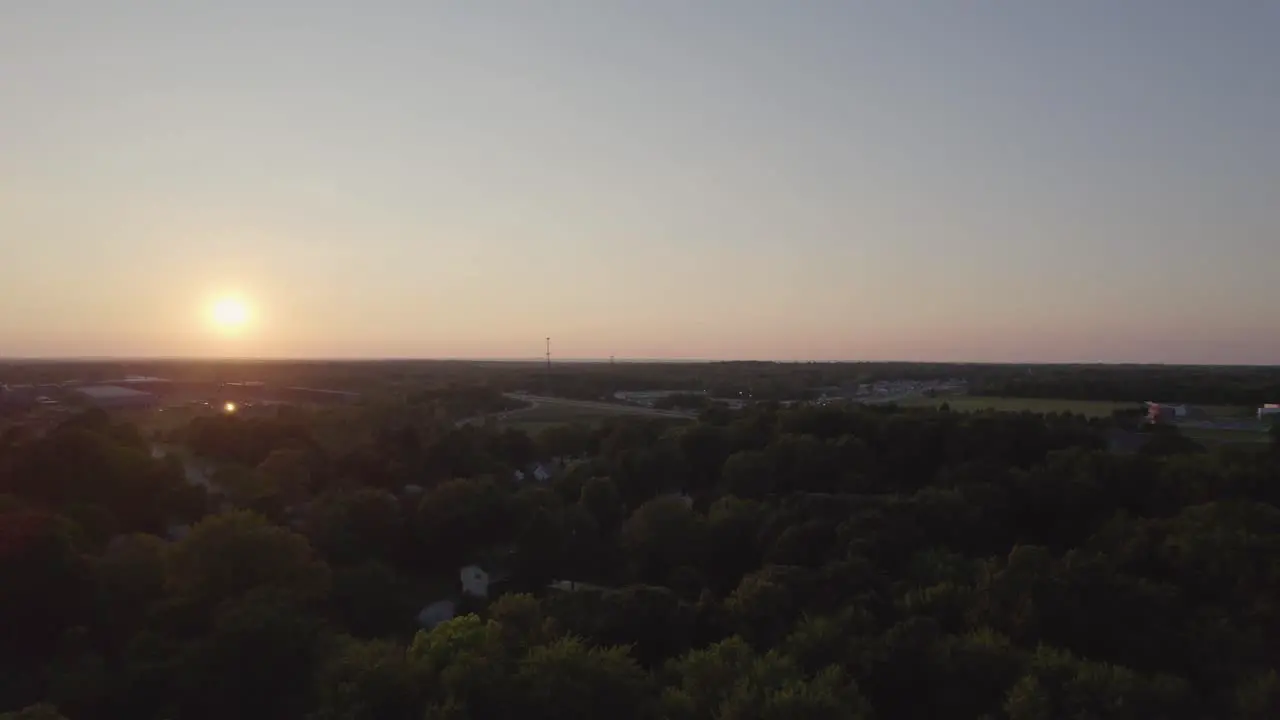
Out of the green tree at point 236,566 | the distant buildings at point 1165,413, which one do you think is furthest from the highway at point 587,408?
the green tree at point 236,566

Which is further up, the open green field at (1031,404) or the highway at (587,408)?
the open green field at (1031,404)

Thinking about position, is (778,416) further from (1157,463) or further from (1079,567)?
(1079,567)

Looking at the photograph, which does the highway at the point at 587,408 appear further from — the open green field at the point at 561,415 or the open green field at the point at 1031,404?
the open green field at the point at 1031,404

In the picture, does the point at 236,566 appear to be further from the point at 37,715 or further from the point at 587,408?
the point at 587,408

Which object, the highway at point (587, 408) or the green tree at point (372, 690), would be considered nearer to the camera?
the green tree at point (372, 690)

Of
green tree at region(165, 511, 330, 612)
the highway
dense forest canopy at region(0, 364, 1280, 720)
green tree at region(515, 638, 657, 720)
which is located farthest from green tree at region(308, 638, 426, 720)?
the highway
